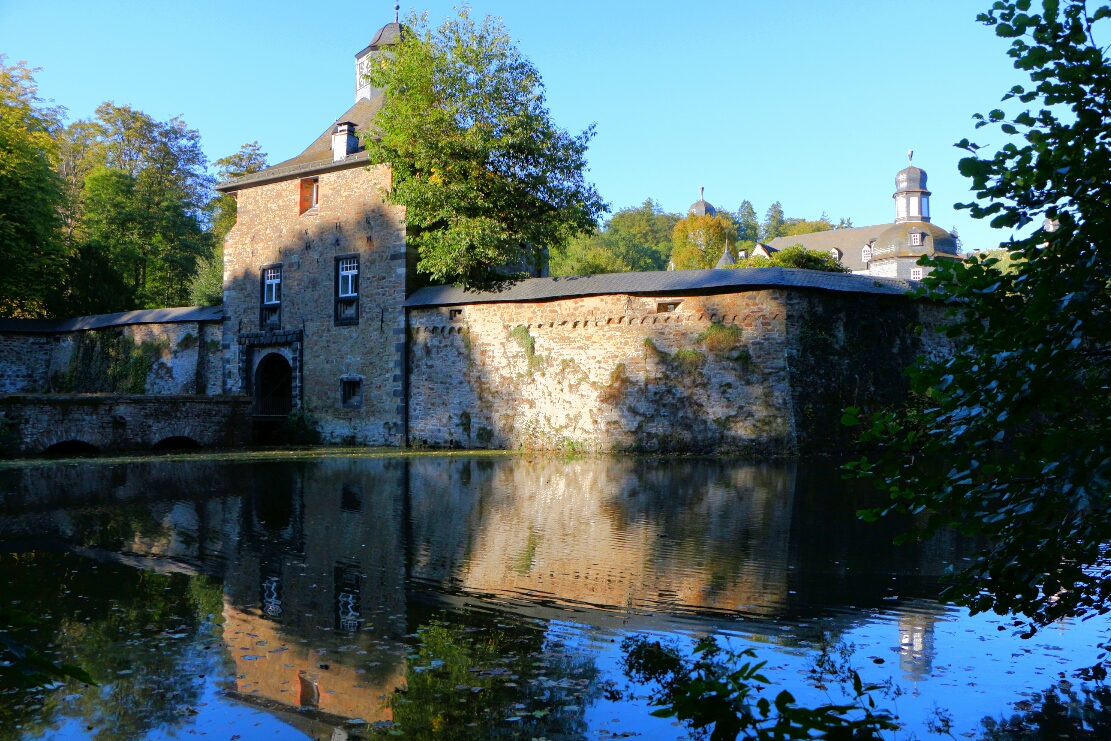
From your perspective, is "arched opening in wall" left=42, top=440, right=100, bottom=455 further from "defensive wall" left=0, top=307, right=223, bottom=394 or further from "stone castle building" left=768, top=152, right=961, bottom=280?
"stone castle building" left=768, top=152, right=961, bottom=280

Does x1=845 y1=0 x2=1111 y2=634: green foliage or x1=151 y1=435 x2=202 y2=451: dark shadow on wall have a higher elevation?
x1=845 y1=0 x2=1111 y2=634: green foliage

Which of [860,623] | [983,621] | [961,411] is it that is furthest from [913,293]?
[983,621]

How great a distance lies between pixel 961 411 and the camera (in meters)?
→ 2.86

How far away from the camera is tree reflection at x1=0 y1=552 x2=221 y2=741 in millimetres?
3883

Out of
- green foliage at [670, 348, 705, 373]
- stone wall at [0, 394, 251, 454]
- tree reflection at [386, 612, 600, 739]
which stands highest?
green foliage at [670, 348, 705, 373]

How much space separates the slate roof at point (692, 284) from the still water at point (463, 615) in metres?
7.59

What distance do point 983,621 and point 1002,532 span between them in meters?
2.81

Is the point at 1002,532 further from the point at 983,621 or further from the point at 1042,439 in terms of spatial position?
the point at 983,621

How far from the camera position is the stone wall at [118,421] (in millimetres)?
18078

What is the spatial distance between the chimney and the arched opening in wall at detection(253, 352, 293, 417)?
19.4 feet

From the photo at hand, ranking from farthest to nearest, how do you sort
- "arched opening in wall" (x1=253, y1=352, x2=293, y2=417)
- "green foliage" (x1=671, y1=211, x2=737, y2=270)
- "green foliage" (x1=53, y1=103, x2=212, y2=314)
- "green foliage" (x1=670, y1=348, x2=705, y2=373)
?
"green foliage" (x1=671, y1=211, x2=737, y2=270) < "green foliage" (x1=53, y1=103, x2=212, y2=314) < "arched opening in wall" (x1=253, y1=352, x2=293, y2=417) < "green foliage" (x1=670, y1=348, x2=705, y2=373)

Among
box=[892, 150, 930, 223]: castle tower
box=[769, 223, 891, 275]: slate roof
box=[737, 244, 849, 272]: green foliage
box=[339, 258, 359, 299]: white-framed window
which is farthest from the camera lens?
box=[769, 223, 891, 275]: slate roof

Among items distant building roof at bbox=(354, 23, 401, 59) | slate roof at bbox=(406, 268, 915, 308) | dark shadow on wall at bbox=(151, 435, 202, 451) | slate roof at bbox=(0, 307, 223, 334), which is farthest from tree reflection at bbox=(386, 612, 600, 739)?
distant building roof at bbox=(354, 23, 401, 59)

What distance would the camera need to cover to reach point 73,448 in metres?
19.8
